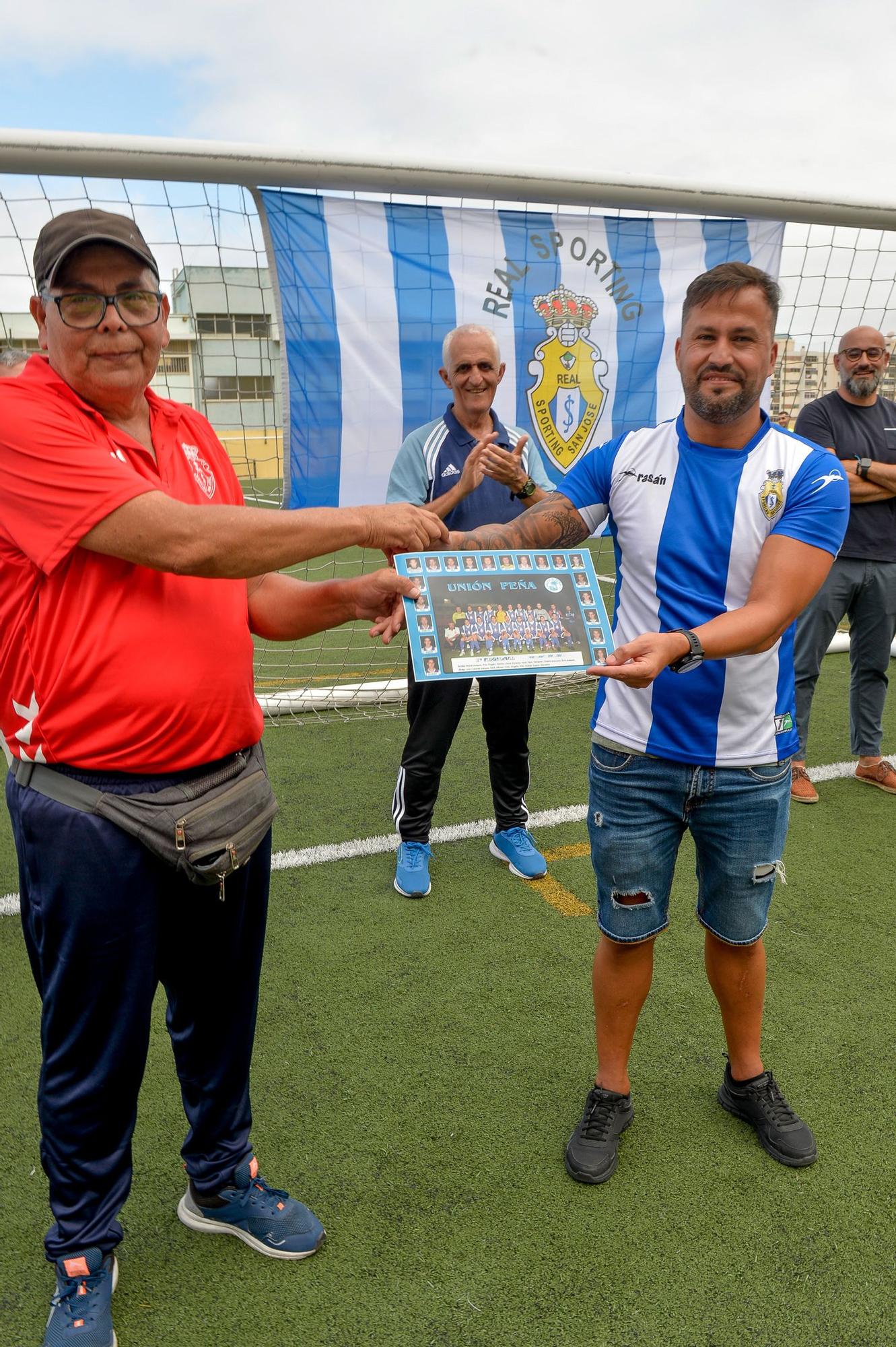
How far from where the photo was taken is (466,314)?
489cm

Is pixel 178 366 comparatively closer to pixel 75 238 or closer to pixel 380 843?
pixel 380 843

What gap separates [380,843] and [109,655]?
9.34 feet

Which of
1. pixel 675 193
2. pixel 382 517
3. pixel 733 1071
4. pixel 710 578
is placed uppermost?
pixel 675 193

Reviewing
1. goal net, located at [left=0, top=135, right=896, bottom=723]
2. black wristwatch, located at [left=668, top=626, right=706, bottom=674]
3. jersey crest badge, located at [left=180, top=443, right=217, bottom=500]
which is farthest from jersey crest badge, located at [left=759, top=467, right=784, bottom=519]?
goal net, located at [left=0, top=135, right=896, bottom=723]

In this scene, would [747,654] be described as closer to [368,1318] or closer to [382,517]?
[382,517]

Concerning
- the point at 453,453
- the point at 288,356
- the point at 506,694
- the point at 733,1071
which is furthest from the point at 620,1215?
the point at 288,356

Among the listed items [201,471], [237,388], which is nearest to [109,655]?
[201,471]

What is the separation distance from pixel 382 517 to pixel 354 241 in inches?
128

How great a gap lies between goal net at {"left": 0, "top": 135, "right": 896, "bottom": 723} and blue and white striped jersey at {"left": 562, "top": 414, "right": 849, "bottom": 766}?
Answer: 1313 millimetres

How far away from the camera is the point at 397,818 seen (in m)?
4.11

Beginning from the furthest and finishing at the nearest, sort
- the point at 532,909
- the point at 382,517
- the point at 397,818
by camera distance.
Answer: the point at 397,818
the point at 532,909
the point at 382,517

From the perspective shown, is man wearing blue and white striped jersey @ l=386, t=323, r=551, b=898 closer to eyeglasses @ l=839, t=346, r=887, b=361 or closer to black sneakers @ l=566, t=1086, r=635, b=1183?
black sneakers @ l=566, t=1086, r=635, b=1183

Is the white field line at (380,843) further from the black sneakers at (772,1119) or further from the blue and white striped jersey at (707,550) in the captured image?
the blue and white striped jersey at (707,550)

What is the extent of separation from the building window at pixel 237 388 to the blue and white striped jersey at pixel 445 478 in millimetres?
1329
